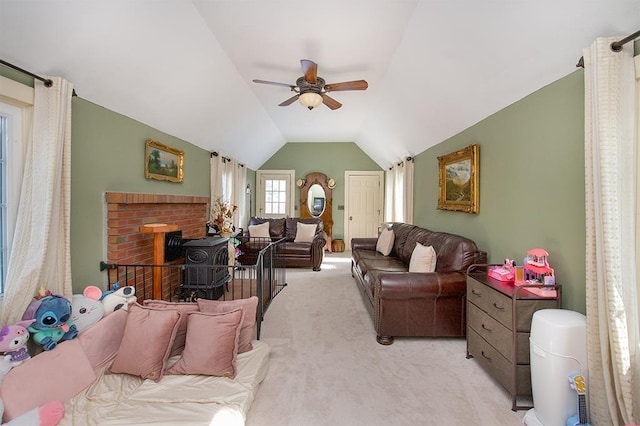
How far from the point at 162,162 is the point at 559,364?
4170mm

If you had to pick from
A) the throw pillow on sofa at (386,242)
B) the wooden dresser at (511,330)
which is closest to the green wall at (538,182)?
the wooden dresser at (511,330)

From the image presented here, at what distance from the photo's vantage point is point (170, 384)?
1.90 meters

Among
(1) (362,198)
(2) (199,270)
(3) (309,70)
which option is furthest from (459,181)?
(1) (362,198)

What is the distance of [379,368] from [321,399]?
61 centimetres

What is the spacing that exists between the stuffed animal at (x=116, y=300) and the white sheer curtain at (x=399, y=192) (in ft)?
15.6

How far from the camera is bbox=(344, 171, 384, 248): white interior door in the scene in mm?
8133

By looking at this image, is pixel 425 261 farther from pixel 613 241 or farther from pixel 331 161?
pixel 331 161

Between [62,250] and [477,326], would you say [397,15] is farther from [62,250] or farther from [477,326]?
[62,250]

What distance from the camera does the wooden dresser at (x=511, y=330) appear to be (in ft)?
6.12

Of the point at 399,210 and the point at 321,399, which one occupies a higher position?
the point at 399,210

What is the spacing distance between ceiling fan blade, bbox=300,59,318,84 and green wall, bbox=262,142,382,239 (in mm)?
5182

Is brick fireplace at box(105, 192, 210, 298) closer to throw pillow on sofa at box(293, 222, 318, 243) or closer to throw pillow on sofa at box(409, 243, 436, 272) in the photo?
throw pillow on sofa at box(293, 222, 318, 243)

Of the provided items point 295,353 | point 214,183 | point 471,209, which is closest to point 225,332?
point 295,353

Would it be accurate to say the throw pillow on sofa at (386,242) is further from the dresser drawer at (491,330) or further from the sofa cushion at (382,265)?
the dresser drawer at (491,330)
